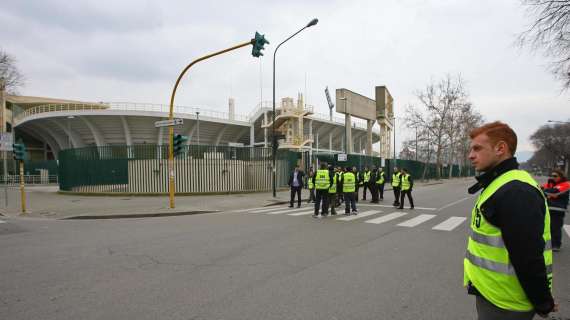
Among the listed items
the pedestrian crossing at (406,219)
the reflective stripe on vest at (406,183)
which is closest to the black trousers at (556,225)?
the pedestrian crossing at (406,219)

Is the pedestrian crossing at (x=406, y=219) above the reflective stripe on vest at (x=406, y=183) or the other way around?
the other way around

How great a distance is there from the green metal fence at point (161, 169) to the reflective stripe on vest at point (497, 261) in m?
18.1

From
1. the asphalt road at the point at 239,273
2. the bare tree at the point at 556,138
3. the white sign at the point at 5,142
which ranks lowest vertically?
the asphalt road at the point at 239,273

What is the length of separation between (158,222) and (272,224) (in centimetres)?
362

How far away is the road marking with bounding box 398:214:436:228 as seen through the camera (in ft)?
32.5

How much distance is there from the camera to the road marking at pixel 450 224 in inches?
372

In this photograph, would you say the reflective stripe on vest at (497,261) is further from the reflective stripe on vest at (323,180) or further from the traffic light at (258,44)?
the traffic light at (258,44)

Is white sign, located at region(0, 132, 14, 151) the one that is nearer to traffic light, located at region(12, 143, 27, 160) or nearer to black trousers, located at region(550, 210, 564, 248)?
traffic light, located at region(12, 143, 27, 160)

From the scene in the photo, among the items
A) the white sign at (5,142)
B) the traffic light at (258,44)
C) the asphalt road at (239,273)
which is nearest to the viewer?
the asphalt road at (239,273)

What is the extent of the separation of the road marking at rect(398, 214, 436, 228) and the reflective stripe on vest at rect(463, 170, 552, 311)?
800 centimetres

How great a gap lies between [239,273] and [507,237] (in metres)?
4.03

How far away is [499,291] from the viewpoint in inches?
77.9

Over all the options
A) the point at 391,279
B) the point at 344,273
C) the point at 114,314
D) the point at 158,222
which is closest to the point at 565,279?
the point at 391,279

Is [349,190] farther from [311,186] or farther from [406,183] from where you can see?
[311,186]
